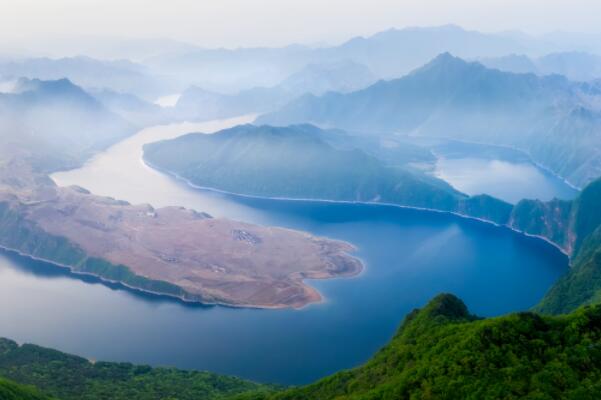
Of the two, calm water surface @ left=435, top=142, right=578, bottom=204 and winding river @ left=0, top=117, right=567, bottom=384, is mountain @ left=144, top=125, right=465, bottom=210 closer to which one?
calm water surface @ left=435, top=142, right=578, bottom=204

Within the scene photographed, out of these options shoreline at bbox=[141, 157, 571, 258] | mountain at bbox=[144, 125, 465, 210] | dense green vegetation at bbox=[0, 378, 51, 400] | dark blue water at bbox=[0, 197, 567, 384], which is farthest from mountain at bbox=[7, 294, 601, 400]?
mountain at bbox=[144, 125, 465, 210]

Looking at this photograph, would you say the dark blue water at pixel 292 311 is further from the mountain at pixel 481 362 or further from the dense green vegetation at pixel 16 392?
the mountain at pixel 481 362

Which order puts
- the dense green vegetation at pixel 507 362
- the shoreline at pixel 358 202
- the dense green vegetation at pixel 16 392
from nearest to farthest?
the dense green vegetation at pixel 507 362
the dense green vegetation at pixel 16 392
the shoreline at pixel 358 202

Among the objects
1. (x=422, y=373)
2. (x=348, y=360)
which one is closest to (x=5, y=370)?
(x=348, y=360)

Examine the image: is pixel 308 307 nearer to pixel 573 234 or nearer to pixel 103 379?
pixel 103 379

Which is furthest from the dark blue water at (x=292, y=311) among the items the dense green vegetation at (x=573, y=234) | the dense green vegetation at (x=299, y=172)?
the dense green vegetation at (x=299, y=172)

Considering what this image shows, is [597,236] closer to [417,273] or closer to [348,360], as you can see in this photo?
[417,273]
